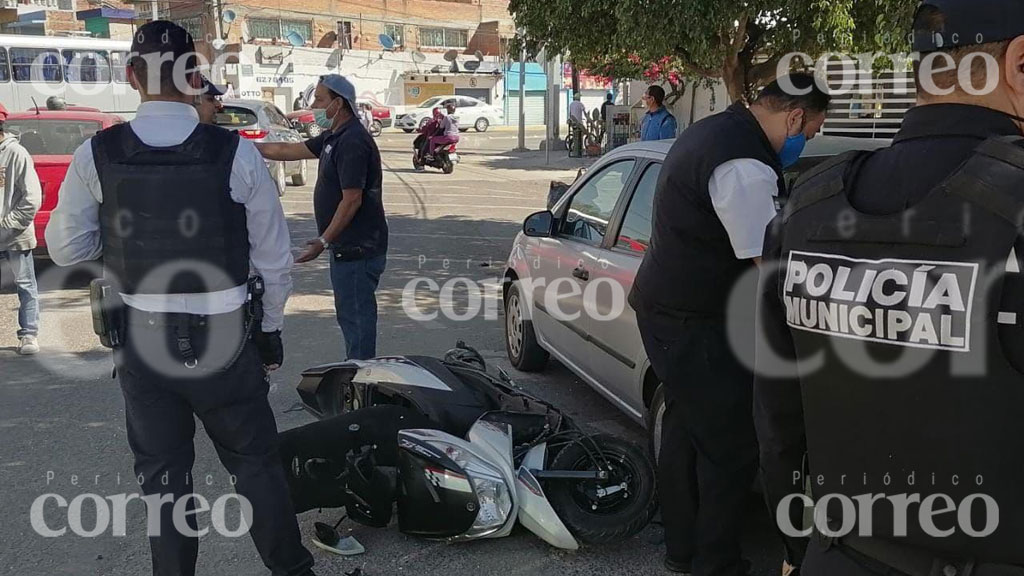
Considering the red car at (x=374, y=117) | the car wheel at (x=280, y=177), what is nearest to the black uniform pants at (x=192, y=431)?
the car wheel at (x=280, y=177)

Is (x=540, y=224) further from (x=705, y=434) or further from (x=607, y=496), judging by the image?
(x=705, y=434)

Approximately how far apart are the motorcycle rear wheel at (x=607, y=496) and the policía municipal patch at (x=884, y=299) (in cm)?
198

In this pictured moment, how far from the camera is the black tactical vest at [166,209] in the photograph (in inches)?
107

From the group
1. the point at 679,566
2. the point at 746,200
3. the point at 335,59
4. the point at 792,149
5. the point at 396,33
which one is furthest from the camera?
the point at 396,33

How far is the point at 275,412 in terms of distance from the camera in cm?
502

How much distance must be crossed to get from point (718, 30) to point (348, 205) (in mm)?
4401

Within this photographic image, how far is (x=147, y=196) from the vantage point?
2.73 meters

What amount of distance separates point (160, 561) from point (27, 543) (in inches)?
40.0

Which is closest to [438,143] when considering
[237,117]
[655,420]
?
[237,117]

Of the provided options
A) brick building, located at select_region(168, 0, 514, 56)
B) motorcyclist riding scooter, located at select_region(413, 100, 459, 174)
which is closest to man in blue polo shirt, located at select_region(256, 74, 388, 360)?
motorcyclist riding scooter, located at select_region(413, 100, 459, 174)

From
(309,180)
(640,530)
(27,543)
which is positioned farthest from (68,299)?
(309,180)

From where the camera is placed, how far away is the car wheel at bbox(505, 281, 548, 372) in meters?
5.75

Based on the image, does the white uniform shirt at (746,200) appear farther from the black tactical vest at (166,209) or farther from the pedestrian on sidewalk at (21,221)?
the pedestrian on sidewalk at (21,221)

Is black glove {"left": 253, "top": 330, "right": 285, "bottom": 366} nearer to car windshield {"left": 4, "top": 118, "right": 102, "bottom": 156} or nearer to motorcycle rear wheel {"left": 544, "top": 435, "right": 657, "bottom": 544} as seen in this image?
motorcycle rear wheel {"left": 544, "top": 435, "right": 657, "bottom": 544}
